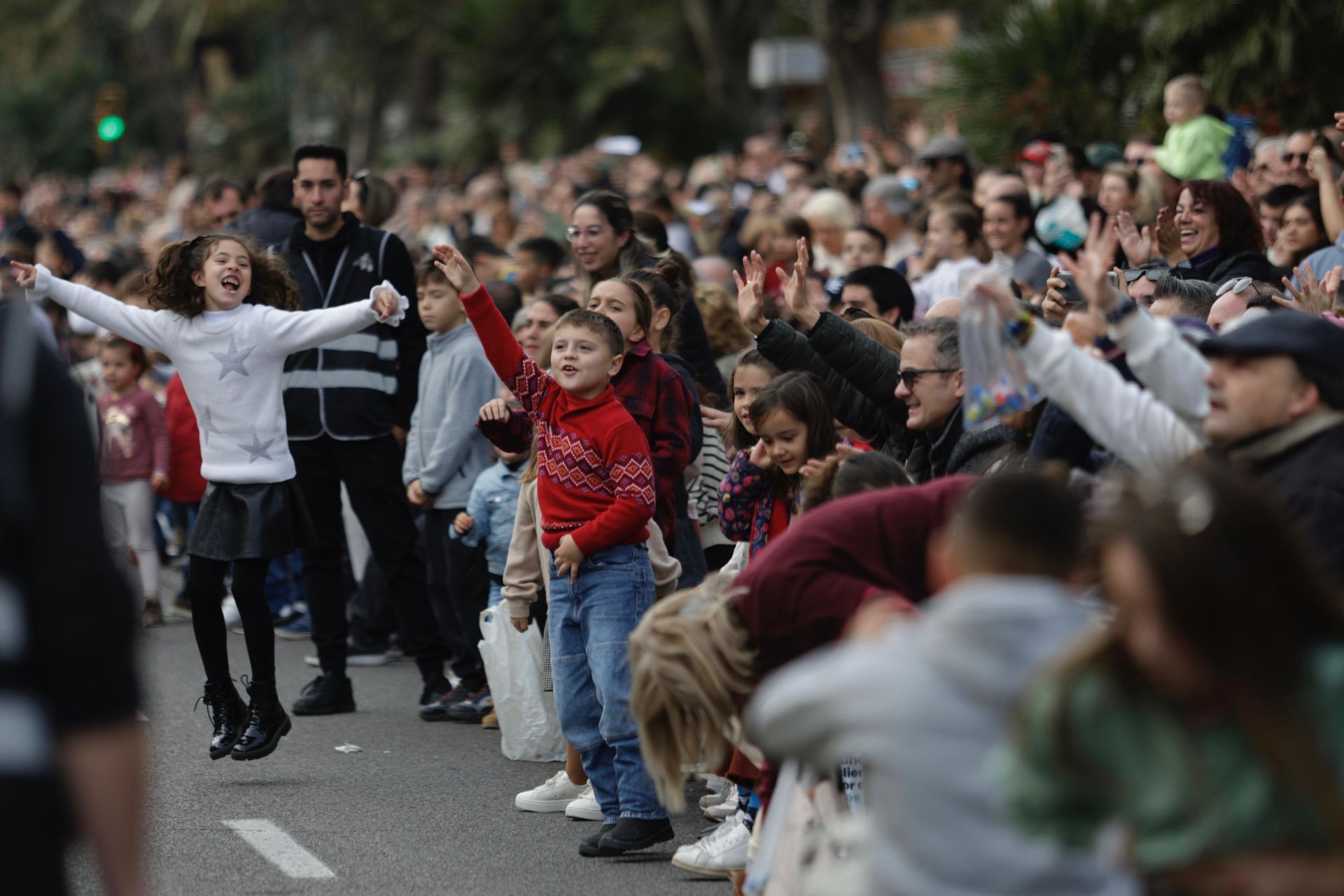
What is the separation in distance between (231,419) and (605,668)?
208 centimetres

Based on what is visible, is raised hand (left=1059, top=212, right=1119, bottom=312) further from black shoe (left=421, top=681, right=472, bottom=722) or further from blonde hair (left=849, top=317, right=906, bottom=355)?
black shoe (left=421, top=681, right=472, bottom=722)

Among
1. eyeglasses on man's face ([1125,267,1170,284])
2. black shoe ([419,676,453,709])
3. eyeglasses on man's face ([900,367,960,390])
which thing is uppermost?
eyeglasses on man's face ([1125,267,1170,284])

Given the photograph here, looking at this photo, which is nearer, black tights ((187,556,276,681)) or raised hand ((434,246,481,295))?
raised hand ((434,246,481,295))

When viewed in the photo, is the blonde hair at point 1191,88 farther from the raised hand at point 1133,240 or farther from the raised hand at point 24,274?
the raised hand at point 24,274

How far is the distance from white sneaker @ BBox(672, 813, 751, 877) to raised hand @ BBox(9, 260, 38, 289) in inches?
128

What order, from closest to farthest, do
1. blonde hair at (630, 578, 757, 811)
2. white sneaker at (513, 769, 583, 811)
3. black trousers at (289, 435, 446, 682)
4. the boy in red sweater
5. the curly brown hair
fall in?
1. blonde hair at (630, 578, 757, 811)
2. the boy in red sweater
3. white sneaker at (513, 769, 583, 811)
4. the curly brown hair
5. black trousers at (289, 435, 446, 682)

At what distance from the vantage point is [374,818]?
663 cm

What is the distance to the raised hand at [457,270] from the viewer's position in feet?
20.6

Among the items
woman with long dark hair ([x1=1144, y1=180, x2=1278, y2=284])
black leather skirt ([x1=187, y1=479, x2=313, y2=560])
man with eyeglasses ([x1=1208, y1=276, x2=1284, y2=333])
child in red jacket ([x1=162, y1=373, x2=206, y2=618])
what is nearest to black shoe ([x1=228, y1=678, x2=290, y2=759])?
black leather skirt ([x1=187, y1=479, x2=313, y2=560])

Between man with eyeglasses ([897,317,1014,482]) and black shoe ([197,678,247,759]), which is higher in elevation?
man with eyeglasses ([897,317,1014,482])

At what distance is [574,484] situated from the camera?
20.4 ft

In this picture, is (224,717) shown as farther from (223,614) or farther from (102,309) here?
(102,309)

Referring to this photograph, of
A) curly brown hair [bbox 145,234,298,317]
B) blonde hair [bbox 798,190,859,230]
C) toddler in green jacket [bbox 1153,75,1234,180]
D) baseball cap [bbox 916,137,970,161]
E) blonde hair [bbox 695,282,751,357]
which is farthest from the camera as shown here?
blonde hair [bbox 798,190,859,230]

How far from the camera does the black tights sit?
7043mm
